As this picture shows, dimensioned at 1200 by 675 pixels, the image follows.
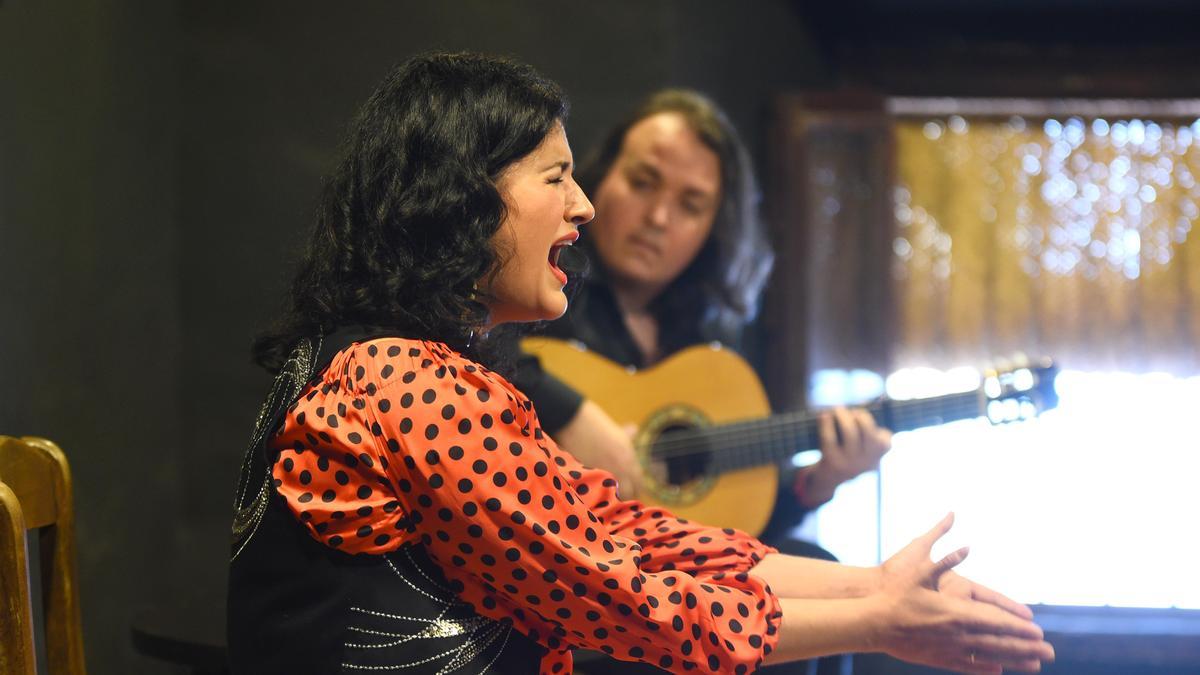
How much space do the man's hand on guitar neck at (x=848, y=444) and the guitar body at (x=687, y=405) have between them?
138 millimetres

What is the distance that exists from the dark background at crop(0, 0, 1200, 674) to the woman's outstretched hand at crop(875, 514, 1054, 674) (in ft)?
4.26

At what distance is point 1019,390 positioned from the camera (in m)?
2.34

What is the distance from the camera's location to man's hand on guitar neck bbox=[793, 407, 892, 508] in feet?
8.14

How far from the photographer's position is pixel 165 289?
282 centimetres

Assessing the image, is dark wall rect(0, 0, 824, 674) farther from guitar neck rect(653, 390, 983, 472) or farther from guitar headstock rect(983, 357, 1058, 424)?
guitar headstock rect(983, 357, 1058, 424)

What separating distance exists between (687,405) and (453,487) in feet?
4.78

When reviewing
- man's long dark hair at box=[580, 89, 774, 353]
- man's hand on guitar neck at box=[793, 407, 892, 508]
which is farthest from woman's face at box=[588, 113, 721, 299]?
man's hand on guitar neck at box=[793, 407, 892, 508]

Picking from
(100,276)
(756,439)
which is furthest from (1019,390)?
(100,276)

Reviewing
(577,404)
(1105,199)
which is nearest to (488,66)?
(577,404)

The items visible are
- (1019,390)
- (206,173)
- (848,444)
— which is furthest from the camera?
(206,173)

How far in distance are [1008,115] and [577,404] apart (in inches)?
80.4

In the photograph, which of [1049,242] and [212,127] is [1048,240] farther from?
[212,127]

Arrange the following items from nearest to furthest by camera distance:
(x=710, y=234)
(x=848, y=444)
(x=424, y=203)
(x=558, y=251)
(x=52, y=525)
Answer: (x=424, y=203) → (x=558, y=251) → (x=52, y=525) → (x=848, y=444) → (x=710, y=234)

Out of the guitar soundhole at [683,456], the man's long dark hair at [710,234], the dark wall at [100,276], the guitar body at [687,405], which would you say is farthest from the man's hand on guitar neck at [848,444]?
the dark wall at [100,276]
